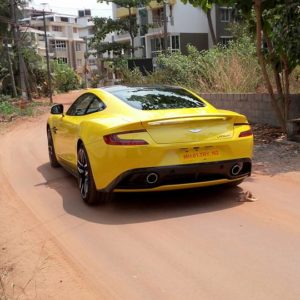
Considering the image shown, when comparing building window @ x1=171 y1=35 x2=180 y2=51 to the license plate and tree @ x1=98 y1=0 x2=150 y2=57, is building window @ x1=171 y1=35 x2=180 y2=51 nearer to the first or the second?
tree @ x1=98 y1=0 x2=150 y2=57

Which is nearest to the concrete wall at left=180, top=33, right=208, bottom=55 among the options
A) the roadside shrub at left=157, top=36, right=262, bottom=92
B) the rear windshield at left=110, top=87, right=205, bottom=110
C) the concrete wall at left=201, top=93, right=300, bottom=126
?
the roadside shrub at left=157, top=36, right=262, bottom=92

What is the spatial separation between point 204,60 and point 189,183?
12475 millimetres

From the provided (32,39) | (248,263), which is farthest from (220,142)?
(32,39)

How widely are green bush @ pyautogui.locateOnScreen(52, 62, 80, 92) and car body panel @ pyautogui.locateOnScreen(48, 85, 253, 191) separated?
4718cm

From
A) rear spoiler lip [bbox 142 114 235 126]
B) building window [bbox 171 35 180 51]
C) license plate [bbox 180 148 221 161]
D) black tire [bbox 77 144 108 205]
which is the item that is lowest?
black tire [bbox 77 144 108 205]

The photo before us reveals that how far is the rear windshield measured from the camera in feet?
20.5

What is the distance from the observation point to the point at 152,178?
5527mm

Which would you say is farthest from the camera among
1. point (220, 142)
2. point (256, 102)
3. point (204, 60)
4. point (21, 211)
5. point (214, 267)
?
point (204, 60)

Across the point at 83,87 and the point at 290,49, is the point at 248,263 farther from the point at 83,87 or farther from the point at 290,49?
the point at 83,87

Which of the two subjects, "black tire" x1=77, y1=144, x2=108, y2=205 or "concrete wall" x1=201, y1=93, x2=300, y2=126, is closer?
"black tire" x1=77, y1=144, x2=108, y2=205

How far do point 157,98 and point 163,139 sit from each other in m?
1.13

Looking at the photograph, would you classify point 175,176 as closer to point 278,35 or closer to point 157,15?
point 278,35

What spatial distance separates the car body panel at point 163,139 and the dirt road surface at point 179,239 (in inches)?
17.1

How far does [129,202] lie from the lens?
622cm
